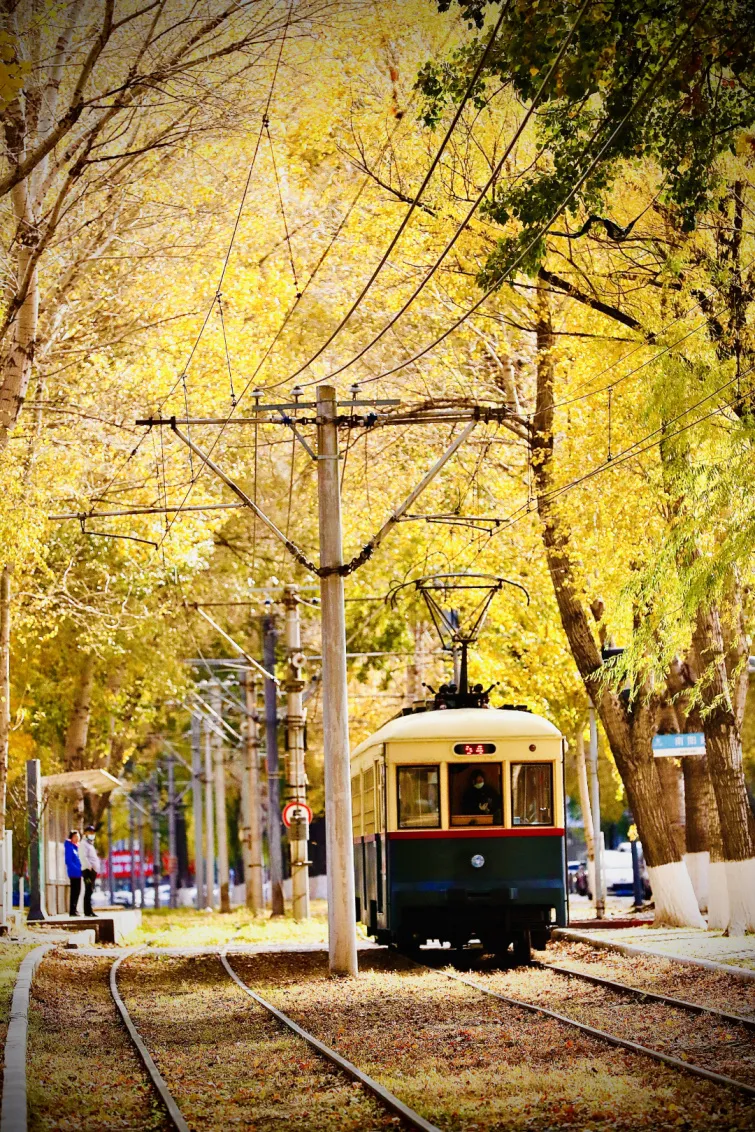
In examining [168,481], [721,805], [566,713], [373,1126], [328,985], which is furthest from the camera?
[566,713]

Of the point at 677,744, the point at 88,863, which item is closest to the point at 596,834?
the point at 677,744

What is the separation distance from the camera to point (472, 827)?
19578 millimetres

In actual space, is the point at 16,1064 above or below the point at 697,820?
below

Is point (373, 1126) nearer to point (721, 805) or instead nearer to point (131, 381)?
point (721, 805)

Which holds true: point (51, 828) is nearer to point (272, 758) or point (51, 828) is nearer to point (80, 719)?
point (272, 758)

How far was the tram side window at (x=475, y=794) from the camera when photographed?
19625 mm

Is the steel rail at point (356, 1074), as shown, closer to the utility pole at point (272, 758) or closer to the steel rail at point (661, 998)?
the steel rail at point (661, 998)

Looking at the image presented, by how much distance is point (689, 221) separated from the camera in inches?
608

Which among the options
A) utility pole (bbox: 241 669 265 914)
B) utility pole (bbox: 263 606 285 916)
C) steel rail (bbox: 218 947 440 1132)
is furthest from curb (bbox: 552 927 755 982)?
utility pole (bbox: 241 669 265 914)

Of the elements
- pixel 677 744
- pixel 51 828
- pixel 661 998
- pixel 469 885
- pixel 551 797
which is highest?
pixel 677 744

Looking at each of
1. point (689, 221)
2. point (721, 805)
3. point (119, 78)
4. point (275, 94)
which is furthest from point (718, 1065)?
point (275, 94)

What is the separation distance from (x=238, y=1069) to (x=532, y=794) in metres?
8.34

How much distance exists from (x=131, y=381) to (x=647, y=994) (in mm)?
13718

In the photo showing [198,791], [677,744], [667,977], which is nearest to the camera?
[667,977]
